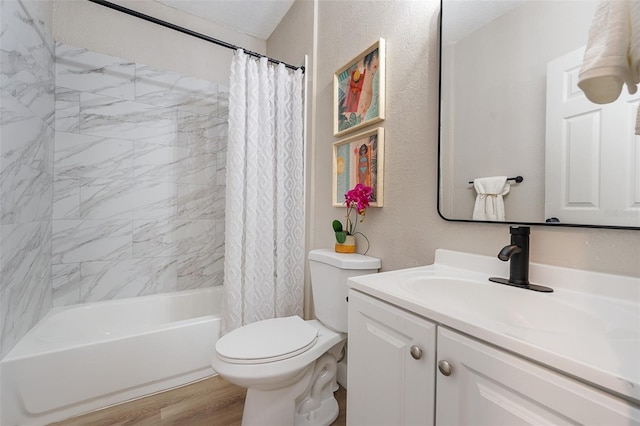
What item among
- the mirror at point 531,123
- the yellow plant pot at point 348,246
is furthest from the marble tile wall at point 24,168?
the mirror at point 531,123

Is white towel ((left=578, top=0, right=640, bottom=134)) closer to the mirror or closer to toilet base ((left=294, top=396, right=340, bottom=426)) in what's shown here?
the mirror

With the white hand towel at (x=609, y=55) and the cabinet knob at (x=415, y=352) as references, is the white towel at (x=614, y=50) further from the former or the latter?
the cabinet knob at (x=415, y=352)

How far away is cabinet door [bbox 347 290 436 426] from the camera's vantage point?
25.6 inches

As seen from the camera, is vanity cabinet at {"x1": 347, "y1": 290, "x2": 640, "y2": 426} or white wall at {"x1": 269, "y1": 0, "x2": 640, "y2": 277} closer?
vanity cabinet at {"x1": 347, "y1": 290, "x2": 640, "y2": 426}

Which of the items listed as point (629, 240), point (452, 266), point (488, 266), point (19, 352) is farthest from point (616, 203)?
point (19, 352)

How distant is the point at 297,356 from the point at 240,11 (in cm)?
249

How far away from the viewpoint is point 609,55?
499 millimetres

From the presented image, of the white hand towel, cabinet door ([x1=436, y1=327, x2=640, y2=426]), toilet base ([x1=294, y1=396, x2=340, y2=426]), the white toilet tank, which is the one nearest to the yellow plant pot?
the white toilet tank

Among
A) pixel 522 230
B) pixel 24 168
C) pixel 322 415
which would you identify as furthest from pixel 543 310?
pixel 24 168

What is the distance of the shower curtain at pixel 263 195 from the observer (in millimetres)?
1655

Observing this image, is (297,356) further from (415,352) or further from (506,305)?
(506,305)

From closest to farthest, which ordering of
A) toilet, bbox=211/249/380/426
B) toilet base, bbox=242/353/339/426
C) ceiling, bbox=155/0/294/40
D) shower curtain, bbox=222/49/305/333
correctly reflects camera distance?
toilet, bbox=211/249/380/426
toilet base, bbox=242/353/339/426
shower curtain, bbox=222/49/305/333
ceiling, bbox=155/0/294/40

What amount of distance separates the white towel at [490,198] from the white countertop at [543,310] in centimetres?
15

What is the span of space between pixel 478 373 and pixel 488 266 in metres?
0.49
